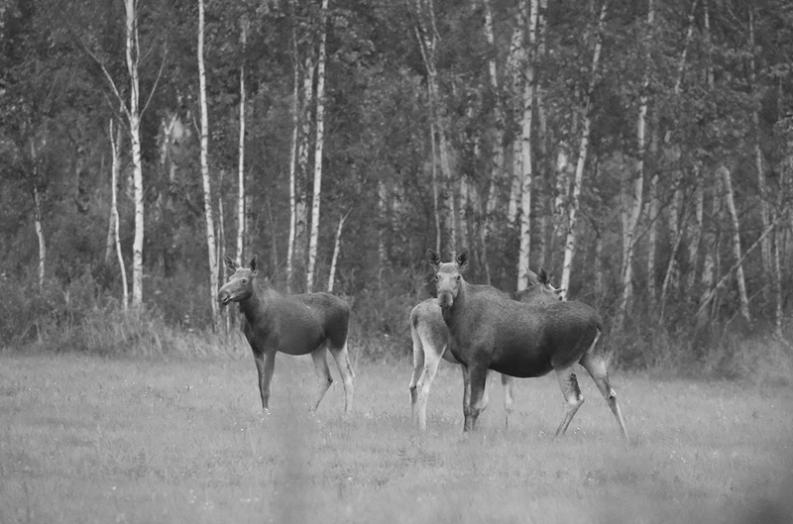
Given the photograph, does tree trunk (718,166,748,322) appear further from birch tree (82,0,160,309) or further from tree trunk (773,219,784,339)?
birch tree (82,0,160,309)

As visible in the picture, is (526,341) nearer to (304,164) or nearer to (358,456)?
(358,456)

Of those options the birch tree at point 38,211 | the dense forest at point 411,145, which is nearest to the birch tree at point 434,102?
the dense forest at point 411,145

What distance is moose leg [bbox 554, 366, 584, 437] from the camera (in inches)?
597

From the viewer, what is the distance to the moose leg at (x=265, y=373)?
17.1 metres

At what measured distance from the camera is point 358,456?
1327cm

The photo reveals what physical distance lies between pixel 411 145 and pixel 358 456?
1950cm

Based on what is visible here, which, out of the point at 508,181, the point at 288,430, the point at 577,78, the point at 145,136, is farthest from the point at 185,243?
the point at 288,430

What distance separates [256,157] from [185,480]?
24354 millimetres

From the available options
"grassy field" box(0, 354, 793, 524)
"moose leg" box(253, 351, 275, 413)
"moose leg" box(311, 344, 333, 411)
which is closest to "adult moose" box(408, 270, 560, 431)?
"grassy field" box(0, 354, 793, 524)

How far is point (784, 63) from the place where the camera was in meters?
31.8

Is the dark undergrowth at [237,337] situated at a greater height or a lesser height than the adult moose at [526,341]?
lesser

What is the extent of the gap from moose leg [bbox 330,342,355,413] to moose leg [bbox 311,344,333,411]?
0.63 feet

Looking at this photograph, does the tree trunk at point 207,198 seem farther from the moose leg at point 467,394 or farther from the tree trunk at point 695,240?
the moose leg at point 467,394

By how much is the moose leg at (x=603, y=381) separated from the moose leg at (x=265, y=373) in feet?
13.7
